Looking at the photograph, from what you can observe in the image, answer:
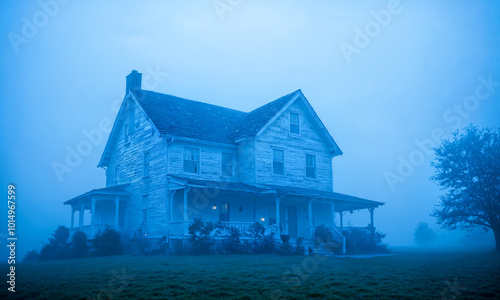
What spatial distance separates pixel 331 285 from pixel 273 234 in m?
12.3

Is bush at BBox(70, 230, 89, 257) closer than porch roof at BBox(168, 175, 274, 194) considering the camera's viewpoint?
No

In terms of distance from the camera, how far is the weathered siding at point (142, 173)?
24.2m

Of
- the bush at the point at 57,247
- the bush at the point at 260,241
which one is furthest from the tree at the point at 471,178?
the bush at the point at 57,247

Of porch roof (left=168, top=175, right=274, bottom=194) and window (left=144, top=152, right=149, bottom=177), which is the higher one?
window (left=144, top=152, right=149, bottom=177)

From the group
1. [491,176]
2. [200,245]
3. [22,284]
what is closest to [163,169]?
[200,245]

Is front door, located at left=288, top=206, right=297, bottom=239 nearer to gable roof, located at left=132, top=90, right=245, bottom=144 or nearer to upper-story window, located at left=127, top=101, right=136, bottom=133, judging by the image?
gable roof, located at left=132, top=90, right=245, bottom=144

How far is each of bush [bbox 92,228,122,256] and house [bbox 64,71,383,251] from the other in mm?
1935

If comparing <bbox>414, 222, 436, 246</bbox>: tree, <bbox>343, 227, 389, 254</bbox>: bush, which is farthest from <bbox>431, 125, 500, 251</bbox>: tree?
<bbox>414, 222, 436, 246</bbox>: tree

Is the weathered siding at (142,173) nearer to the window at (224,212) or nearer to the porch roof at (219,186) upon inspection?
the porch roof at (219,186)

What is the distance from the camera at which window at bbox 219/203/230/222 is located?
2483 centimetres

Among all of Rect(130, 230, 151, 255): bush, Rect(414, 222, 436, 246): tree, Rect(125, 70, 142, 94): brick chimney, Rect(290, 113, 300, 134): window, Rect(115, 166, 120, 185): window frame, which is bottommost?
Rect(414, 222, 436, 246): tree

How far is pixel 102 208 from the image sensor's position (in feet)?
99.1

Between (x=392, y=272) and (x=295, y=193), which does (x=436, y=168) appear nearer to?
(x=295, y=193)

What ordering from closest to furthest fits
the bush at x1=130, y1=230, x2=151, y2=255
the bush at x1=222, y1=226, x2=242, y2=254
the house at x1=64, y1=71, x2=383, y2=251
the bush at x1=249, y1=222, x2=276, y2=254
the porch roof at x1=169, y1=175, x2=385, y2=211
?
the bush at x1=222, y1=226, x2=242, y2=254 < the bush at x1=249, y1=222, x2=276, y2=254 < the porch roof at x1=169, y1=175, x2=385, y2=211 < the bush at x1=130, y1=230, x2=151, y2=255 < the house at x1=64, y1=71, x2=383, y2=251
